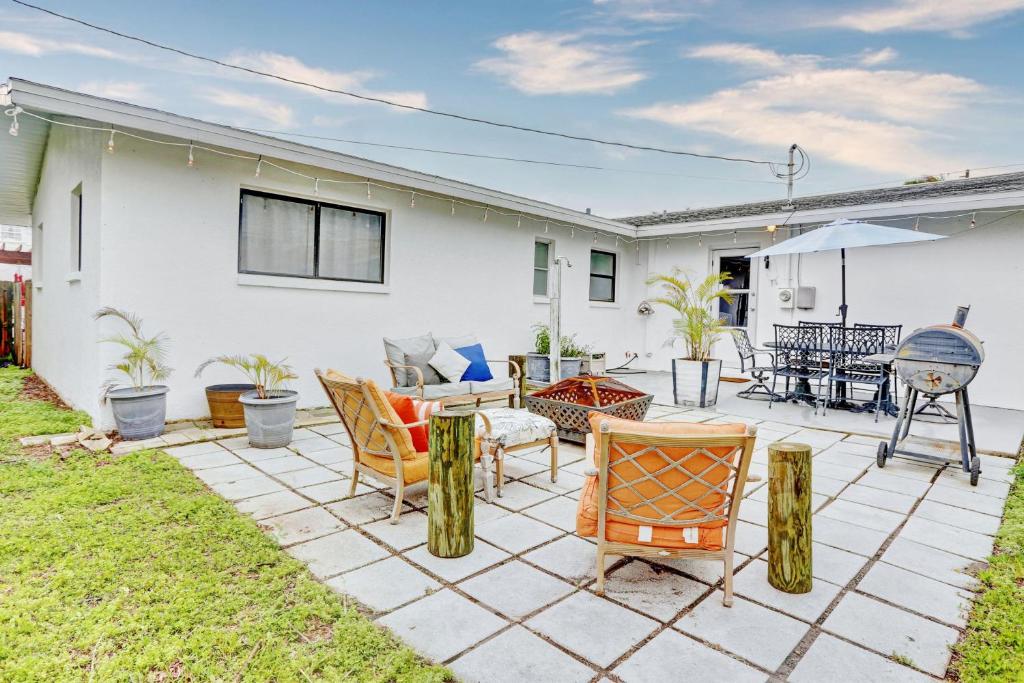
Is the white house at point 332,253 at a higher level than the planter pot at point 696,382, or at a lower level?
higher

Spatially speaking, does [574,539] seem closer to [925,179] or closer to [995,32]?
[995,32]

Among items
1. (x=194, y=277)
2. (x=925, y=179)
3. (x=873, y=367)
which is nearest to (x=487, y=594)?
(x=194, y=277)

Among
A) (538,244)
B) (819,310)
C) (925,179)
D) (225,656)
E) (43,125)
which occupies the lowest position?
(225,656)

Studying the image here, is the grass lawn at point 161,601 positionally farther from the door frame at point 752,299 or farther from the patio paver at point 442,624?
the door frame at point 752,299

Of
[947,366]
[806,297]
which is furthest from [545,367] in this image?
[947,366]

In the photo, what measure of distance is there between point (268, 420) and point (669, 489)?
12.0 ft

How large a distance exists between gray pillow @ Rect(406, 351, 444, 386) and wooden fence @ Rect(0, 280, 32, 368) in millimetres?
8062

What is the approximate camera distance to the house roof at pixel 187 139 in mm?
4141

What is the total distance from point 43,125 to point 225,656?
7083mm

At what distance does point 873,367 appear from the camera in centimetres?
653

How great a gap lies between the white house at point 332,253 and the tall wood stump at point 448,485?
3.94 m

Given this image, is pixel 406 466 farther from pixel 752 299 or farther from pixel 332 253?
pixel 752 299

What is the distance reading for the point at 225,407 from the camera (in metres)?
5.20

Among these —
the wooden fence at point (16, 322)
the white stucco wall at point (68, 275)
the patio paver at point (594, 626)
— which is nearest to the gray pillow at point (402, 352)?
the white stucco wall at point (68, 275)
